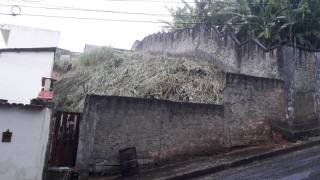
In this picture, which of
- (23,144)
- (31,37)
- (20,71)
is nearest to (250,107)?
(23,144)

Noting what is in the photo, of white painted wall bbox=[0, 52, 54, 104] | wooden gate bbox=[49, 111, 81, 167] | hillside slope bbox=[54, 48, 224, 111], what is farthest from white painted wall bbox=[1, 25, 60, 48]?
wooden gate bbox=[49, 111, 81, 167]

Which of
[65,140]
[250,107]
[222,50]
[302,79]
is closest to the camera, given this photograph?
[65,140]

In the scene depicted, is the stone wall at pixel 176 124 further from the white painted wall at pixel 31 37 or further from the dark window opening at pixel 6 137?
the white painted wall at pixel 31 37

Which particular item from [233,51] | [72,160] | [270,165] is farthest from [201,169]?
[233,51]

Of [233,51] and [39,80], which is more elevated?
[233,51]

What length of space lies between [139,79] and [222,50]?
3368 millimetres

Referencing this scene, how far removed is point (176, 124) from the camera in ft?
33.3

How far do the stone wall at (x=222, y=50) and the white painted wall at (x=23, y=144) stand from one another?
7269 millimetres

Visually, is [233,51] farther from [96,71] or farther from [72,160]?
[72,160]

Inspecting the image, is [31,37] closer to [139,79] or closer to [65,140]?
[139,79]

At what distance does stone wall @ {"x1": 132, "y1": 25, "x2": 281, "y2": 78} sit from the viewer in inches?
495

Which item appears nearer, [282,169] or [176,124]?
[282,169]

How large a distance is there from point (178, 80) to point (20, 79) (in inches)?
273

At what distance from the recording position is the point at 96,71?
52.0 ft
